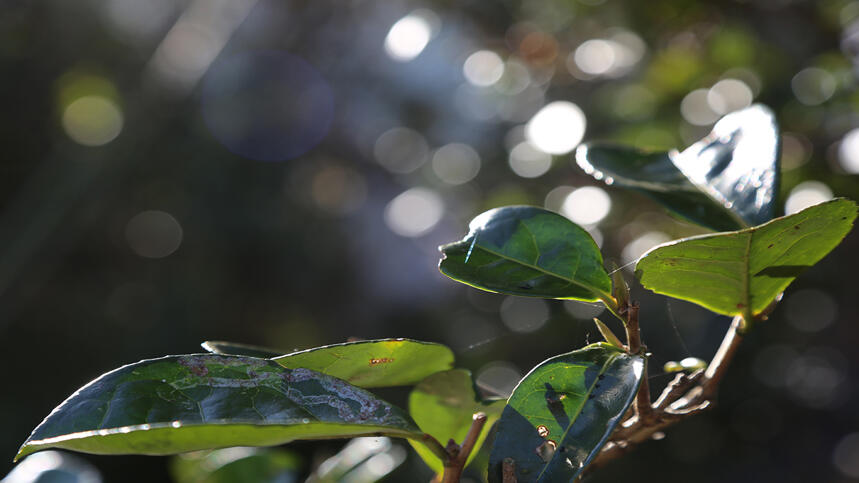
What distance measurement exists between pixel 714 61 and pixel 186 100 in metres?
1.83

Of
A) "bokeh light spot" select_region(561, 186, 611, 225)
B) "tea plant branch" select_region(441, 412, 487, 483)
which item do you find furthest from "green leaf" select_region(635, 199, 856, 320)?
"bokeh light spot" select_region(561, 186, 611, 225)

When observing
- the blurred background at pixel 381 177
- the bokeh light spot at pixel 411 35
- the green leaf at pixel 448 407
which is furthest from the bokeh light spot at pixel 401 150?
the green leaf at pixel 448 407

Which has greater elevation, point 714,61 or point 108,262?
point 714,61

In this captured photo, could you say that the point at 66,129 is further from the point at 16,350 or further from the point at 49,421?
the point at 49,421

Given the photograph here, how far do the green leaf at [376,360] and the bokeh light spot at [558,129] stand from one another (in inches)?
28.6

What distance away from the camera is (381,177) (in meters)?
2.13

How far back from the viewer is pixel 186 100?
246cm

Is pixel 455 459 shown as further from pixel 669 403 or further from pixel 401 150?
pixel 401 150

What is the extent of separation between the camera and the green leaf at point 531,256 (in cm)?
47

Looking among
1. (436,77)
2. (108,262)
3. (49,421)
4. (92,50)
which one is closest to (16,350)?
(108,262)

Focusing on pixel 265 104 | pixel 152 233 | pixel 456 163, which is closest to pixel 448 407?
pixel 456 163

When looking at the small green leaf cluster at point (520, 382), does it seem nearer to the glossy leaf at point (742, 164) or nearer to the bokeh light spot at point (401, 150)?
the glossy leaf at point (742, 164)

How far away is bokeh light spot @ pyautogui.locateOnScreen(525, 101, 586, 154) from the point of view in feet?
3.88

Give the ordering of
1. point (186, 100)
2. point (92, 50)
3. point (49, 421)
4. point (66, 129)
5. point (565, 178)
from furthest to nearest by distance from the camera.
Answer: point (92, 50)
point (66, 129)
point (186, 100)
point (565, 178)
point (49, 421)
